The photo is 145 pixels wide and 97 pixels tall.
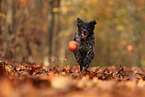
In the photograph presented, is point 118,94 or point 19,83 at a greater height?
point 19,83

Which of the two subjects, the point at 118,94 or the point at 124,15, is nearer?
the point at 118,94

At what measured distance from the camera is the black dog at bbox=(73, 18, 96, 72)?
21.9ft

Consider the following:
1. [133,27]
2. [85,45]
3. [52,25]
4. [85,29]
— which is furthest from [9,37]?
[133,27]

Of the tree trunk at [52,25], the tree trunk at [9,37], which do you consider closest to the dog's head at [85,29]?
the tree trunk at [9,37]

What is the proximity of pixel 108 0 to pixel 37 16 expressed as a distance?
928cm

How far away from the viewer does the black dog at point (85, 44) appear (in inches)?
263

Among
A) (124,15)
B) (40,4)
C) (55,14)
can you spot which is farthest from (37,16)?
(124,15)

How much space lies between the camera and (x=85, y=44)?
6.83 m

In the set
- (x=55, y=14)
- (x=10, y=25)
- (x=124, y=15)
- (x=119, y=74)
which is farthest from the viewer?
(x=124, y=15)

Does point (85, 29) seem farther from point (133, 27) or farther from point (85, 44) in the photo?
point (133, 27)

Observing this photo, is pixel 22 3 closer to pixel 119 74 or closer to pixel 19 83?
pixel 119 74

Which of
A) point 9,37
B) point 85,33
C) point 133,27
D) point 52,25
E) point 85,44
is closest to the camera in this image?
point 85,33

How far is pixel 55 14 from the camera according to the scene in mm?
18500

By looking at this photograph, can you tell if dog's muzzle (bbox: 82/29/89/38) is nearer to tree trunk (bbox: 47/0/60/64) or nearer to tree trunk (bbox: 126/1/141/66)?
tree trunk (bbox: 47/0/60/64)
